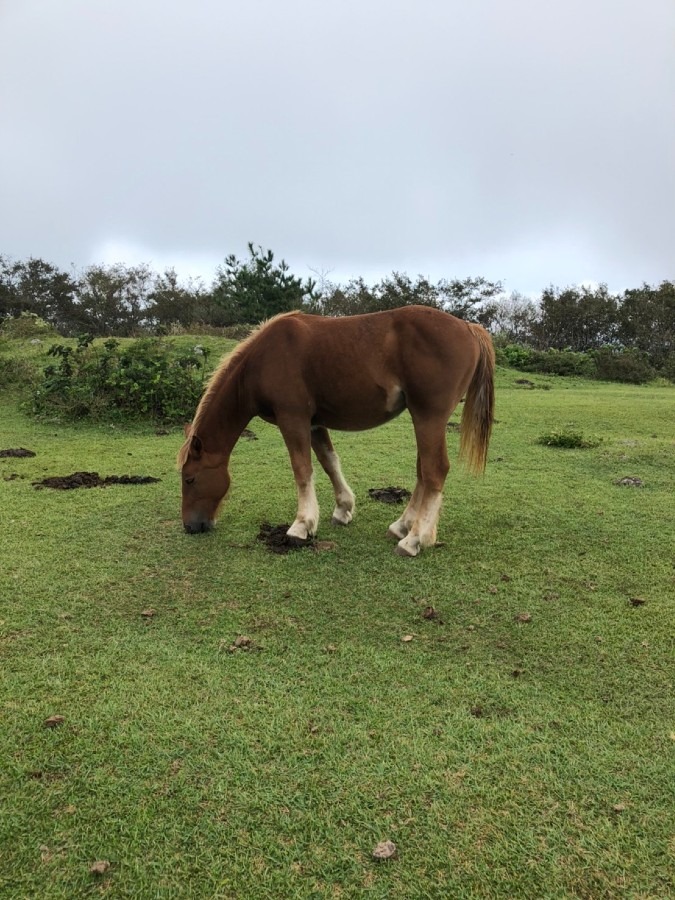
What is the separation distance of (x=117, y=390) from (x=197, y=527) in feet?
19.0

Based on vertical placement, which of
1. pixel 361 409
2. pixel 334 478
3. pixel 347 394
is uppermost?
pixel 347 394

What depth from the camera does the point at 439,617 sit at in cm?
295

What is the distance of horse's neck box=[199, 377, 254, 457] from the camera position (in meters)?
4.32

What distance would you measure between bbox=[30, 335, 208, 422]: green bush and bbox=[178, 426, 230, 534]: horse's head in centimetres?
501

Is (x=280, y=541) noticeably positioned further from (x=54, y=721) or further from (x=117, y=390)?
(x=117, y=390)

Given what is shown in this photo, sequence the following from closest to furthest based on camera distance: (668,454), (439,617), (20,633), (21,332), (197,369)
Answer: (20,633) < (439,617) < (668,454) < (197,369) < (21,332)

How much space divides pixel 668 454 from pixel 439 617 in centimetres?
494

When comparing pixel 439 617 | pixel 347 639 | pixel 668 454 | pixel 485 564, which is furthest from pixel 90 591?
pixel 668 454

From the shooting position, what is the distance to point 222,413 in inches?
171

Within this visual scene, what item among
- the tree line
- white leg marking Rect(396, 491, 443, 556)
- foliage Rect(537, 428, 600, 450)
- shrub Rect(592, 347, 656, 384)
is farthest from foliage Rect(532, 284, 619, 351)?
white leg marking Rect(396, 491, 443, 556)

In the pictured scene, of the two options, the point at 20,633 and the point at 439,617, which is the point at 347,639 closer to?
the point at 439,617

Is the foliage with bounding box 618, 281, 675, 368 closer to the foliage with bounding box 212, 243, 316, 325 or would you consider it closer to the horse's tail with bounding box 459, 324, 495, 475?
the foliage with bounding box 212, 243, 316, 325

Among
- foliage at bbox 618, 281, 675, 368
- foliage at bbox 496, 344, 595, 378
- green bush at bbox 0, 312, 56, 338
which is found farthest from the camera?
foliage at bbox 618, 281, 675, 368

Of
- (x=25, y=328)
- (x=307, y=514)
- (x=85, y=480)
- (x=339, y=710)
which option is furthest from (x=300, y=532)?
(x=25, y=328)
